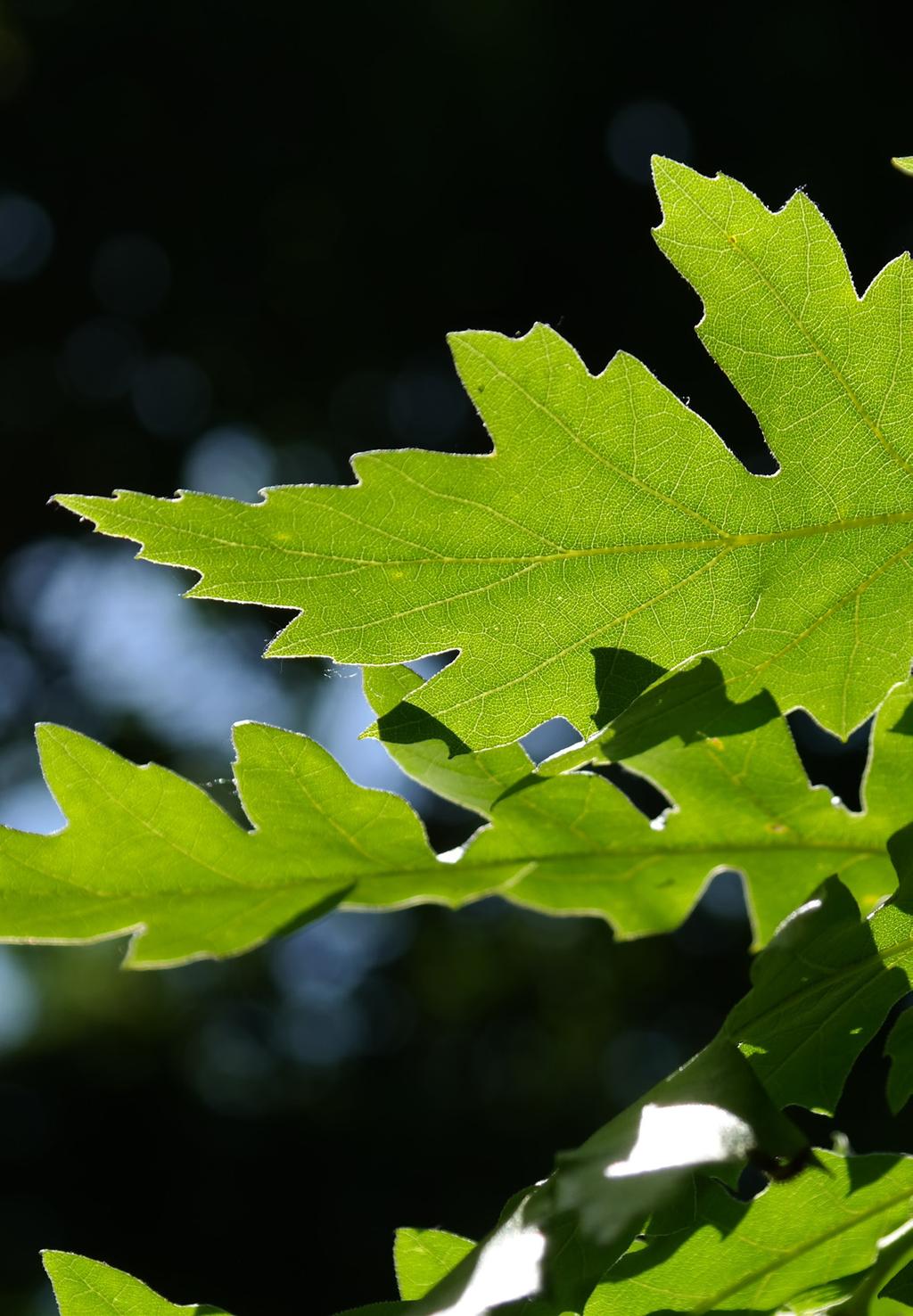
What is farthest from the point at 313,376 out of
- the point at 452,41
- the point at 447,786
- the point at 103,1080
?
the point at 447,786

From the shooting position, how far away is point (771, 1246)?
84cm

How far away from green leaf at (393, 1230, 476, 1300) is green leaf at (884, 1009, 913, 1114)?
12.3 inches

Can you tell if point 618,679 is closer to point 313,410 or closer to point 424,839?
point 424,839

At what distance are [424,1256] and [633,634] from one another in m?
0.48

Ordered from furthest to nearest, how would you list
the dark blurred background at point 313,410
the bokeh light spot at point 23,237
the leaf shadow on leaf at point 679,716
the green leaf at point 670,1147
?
the bokeh light spot at point 23,237 → the dark blurred background at point 313,410 → the leaf shadow on leaf at point 679,716 → the green leaf at point 670,1147

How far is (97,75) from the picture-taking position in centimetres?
957

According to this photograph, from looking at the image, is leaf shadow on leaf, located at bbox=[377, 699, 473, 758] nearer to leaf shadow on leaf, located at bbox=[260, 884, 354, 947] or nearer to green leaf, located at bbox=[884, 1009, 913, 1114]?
leaf shadow on leaf, located at bbox=[260, 884, 354, 947]

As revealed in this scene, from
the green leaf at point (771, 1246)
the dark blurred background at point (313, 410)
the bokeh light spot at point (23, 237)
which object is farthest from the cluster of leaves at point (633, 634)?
the bokeh light spot at point (23, 237)

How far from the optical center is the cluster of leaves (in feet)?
2.74

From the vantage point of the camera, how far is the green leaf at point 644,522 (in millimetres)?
867

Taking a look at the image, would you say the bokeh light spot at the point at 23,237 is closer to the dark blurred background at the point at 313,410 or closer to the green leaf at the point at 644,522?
the dark blurred background at the point at 313,410

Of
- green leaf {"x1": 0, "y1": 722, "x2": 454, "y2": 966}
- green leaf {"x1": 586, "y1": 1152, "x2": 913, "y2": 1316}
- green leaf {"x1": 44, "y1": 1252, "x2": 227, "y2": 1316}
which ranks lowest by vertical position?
green leaf {"x1": 586, "y1": 1152, "x2": 913, "y2": 1316}

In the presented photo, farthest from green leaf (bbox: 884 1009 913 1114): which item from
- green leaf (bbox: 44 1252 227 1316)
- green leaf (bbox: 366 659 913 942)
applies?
green leaf (bbox: 44 1252 227 1316)

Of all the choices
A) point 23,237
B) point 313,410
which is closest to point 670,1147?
point 313,410
